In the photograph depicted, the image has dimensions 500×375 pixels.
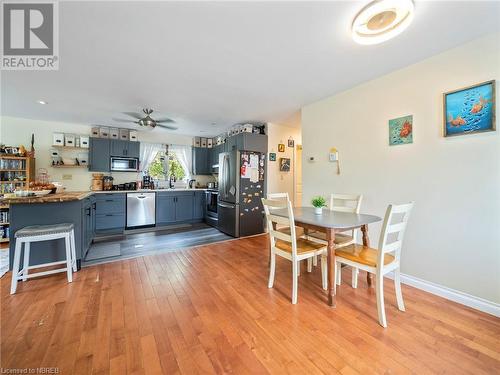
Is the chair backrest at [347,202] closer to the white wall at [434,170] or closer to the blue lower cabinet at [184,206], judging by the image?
the white wall at [434,170]

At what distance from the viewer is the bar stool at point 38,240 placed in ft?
6.46

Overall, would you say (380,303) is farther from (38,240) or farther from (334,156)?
(38,240)

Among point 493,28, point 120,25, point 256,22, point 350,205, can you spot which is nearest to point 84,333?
point 120,25

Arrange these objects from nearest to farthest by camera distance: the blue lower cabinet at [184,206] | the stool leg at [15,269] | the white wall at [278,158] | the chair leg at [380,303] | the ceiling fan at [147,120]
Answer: the chair leg at [380,303] < the stool leg at [15,269] < the ceiling fan at [147,120] < the white wall at [278,158] < the blue lower cabinet at [184,206]

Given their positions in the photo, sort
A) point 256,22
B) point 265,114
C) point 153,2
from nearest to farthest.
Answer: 1. point 153,2
2. point 256,22
3. point 265,114

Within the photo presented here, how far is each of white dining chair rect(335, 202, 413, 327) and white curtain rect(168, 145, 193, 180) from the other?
15.6ft

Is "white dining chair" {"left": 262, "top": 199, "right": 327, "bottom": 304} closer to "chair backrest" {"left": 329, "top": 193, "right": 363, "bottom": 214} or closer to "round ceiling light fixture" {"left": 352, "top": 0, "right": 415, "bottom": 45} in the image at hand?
"chair backrest" {"left": 329, "top": 193, "right": 363, "bottom": 214}

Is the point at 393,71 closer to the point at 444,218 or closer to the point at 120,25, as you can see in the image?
the point at 444,218

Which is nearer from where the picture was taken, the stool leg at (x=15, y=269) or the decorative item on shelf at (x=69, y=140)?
the stool leg at (x=15, y=269)

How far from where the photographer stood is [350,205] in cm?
277

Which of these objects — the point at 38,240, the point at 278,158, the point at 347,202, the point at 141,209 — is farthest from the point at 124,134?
the point at 347,202

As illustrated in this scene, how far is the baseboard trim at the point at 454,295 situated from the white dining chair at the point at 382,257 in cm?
58

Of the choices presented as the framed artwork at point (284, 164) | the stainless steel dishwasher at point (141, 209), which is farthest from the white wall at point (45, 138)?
the framed artwork at point (284, 164)

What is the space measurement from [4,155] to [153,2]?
446cm
